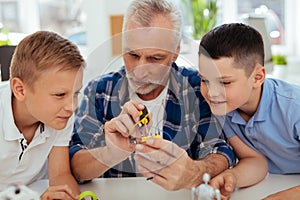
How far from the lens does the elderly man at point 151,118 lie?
3.17 feet

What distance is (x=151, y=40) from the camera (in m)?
1.05

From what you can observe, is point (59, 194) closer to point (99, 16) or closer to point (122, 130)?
point (122, 130)

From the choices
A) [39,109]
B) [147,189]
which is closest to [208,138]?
[147,189]

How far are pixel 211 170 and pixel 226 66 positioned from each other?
262 millimetres

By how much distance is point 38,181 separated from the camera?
1.16 m

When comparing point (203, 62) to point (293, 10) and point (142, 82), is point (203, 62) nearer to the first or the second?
point (142, 82)

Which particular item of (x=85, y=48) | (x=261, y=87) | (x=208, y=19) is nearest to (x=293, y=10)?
(x=208, y=19)

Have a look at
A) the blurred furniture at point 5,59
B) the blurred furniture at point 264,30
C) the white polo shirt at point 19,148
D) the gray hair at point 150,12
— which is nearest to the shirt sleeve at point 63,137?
the white polo shirt at point 19,148

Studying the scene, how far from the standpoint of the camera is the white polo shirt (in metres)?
1.10

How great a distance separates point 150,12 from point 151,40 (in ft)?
0.55

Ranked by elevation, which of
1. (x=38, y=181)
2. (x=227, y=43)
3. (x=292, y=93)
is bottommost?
(x=38, y=181)

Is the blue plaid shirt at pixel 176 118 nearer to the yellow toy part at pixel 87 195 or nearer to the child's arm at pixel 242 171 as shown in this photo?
the child's arm at pixel 242 171

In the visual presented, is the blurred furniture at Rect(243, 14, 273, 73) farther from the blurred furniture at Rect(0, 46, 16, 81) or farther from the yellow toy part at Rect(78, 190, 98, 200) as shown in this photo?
the yellow toy part at Rect(78, 190, 98, 200)

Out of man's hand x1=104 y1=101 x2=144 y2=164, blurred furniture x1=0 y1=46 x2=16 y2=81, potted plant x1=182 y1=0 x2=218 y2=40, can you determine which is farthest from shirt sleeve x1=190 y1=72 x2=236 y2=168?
potted plant x1=182 y1=0 x2=218 y2=40
